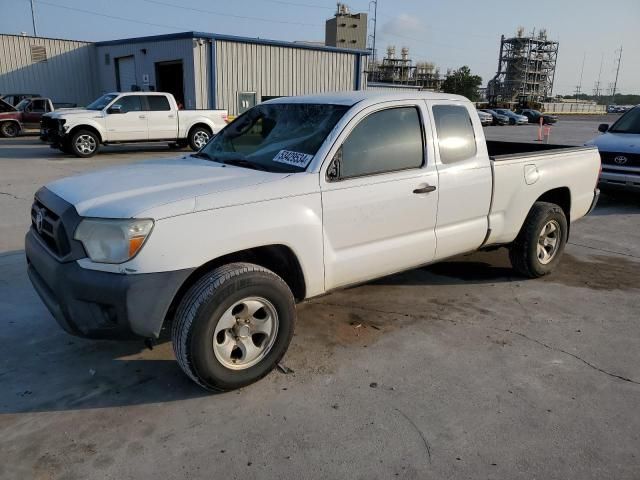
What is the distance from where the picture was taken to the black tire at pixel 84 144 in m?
14.8

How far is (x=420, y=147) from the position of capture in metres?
4.07

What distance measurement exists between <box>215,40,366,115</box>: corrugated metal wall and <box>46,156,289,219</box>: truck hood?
18082 mm

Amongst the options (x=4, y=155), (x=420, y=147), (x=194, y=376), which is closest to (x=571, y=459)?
(x=194, y=376)

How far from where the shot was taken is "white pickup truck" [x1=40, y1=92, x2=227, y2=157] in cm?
1480

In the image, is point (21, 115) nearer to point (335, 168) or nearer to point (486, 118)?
point (335, 168)

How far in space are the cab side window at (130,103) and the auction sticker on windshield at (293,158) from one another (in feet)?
43.6

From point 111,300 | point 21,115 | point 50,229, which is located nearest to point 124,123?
point 21,115

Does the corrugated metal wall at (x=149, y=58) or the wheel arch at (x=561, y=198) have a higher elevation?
the corrugated metal wall at (x=149, y=58)

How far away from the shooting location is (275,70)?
79.5 ft

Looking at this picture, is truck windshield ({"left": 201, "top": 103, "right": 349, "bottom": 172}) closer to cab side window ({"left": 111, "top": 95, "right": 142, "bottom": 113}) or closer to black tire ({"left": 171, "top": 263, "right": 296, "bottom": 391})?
black tire ({"left": 171, "top": 263, "right": 296, "bottom": 391})

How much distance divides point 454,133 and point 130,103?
13564 millimetres

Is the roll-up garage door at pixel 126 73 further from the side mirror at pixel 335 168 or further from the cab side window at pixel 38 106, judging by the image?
the side mirror at pixel 335 168

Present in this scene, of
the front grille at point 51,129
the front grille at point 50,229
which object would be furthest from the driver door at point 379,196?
the front grille at point 51,129

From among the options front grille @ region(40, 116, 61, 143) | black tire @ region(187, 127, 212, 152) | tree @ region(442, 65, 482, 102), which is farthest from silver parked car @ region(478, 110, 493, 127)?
tree @ region(442, 65, 482, 102)
